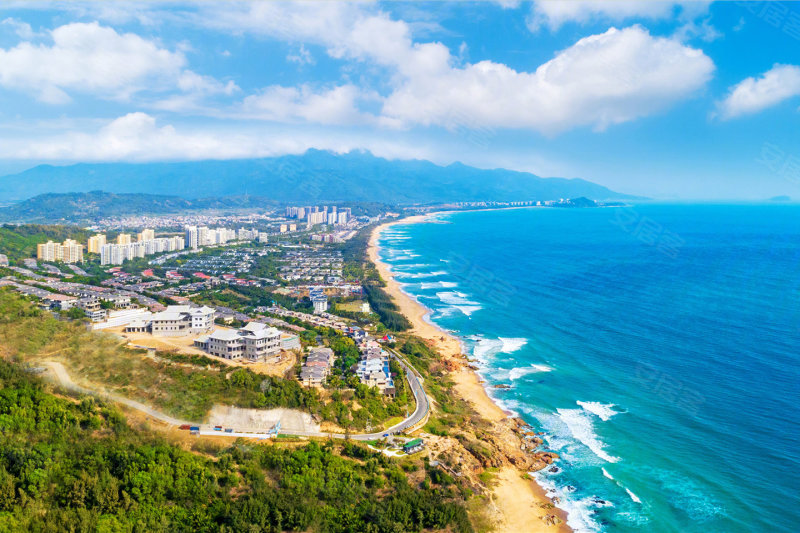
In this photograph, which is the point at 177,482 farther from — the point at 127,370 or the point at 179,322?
the point at 179,322

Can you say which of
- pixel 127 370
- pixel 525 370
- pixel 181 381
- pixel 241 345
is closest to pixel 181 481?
pixel 181 381

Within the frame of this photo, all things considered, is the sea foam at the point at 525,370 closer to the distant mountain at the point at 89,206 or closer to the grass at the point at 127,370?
the grass at the point at 127,370

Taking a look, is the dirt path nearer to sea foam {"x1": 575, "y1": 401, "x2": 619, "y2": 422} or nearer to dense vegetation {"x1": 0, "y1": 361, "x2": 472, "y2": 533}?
dense vegetation {"x1": 0, "y1": 361, "x2": 472, "y2": 533}

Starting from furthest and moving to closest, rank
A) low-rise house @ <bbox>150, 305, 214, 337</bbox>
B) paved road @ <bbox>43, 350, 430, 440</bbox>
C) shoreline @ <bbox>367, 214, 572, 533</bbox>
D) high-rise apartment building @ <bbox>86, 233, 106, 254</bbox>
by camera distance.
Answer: high-rise apartment building @ <bbox>86, 233, 106, 254</bbox> → low-rise house @ <bbox>150, 305, 214, 337</bbox> → paved road @ <bbox>43, 350, 430, 440</bbox> → shoreline @ <bbox>367, 214, 572, 533</bbox>

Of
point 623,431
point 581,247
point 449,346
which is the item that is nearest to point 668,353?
point 623,431

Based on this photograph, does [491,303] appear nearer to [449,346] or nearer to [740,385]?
[449,346]

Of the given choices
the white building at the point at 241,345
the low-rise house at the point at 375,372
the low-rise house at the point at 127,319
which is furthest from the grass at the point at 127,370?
the low-rise house at the point at 375,372

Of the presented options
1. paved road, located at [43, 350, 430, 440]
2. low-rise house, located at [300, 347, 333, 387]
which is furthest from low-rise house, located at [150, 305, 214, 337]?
low-rise house, located at [300, 347, 333, 387]
